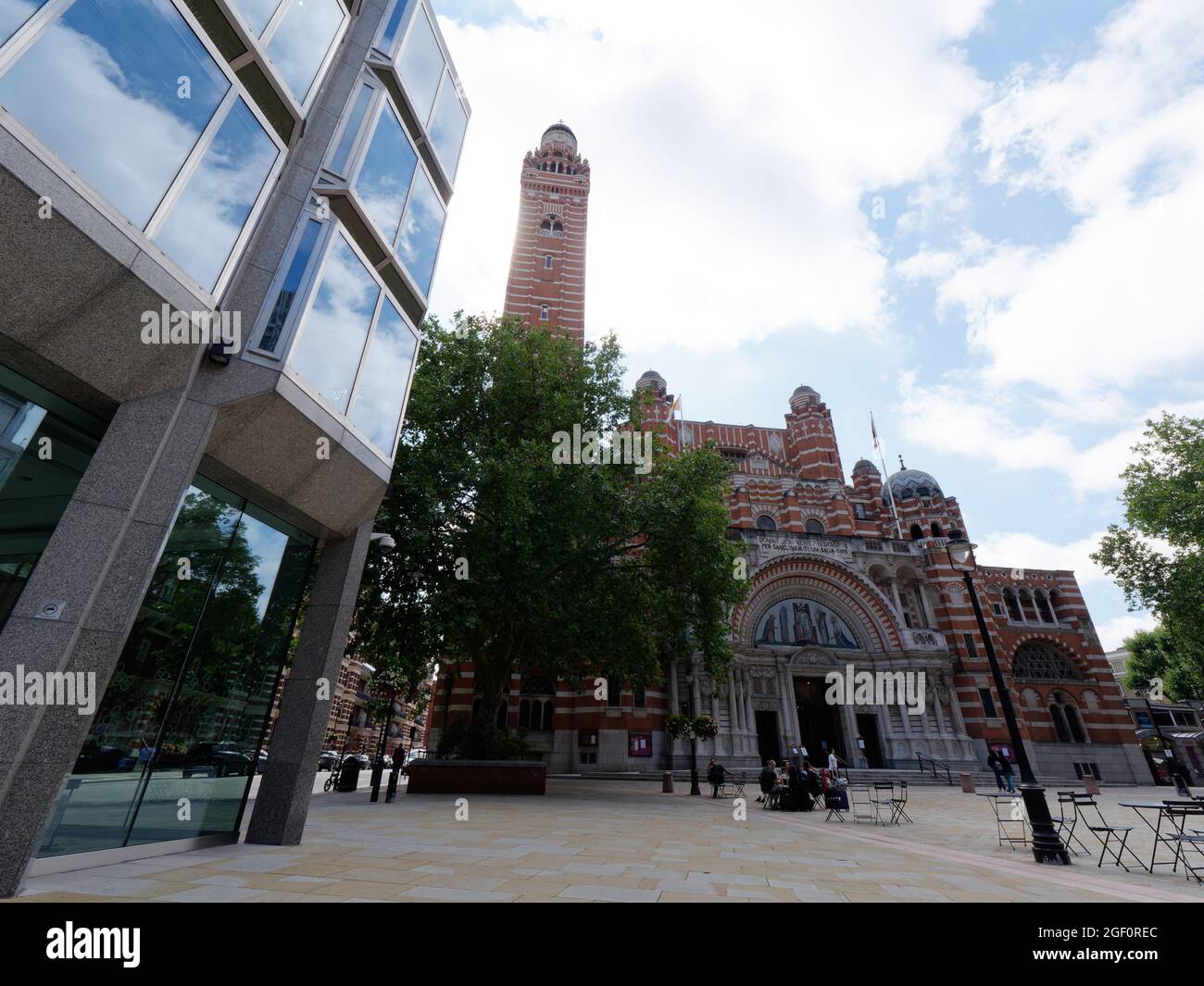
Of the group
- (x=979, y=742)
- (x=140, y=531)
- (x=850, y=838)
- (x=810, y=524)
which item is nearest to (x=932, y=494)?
(x=810, y=524)

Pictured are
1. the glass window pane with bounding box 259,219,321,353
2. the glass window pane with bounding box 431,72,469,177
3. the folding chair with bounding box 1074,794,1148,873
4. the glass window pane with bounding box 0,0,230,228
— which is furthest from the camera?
the glass window pane with bounding box 431,72,469,177

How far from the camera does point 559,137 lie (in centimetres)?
5562

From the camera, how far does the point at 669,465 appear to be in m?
21.7

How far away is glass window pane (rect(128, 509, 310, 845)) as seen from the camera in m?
6.84

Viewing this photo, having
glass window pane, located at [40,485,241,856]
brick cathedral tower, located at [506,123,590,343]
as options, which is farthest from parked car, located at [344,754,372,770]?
brick cathedral tower, located at [506,123,590,343]

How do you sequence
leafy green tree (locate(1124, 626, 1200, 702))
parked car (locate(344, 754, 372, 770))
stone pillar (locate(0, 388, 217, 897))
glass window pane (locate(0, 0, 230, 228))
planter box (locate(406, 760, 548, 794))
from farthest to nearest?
1. leafy green tree (locate(1124, 626, 1200, 702))
2. parked car (locate(344, 754, 372, 770))
3. planter box (locate(406, 760, 548, 794))
4. glass window pane (locate(0, 0, 230, 228))
5. stone pillar (locate(0, 388, 217, 897))

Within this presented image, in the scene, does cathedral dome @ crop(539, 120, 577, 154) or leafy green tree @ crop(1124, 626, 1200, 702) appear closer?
leafy green tree @ crop(1124, 626, 1200, 702)

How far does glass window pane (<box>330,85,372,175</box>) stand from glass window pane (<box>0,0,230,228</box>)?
1872 mm

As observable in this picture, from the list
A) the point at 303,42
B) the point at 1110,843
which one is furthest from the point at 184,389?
the point at 1110,843

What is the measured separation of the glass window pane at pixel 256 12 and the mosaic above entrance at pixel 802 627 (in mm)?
32107

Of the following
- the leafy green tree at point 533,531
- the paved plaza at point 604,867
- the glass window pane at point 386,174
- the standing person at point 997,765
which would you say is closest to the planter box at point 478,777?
the leafy green tree at point 533,531

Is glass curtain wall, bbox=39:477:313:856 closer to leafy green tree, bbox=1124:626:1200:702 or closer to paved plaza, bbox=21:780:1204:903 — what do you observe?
paved plaza, bbox=21:780:1204:903

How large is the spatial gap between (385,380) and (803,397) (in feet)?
141

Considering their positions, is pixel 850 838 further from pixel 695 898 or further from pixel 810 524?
pixel 810 524
